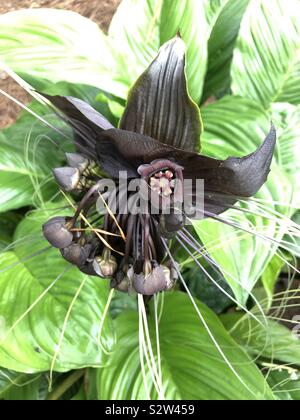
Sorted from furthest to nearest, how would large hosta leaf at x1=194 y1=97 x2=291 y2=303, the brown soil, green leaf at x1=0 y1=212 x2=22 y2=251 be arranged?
the brown soil < green leaf at x1=0 y1=212 x2=22 y2=251 < large hosta leaf at x1=194 y1=97 x2=291 y2=303

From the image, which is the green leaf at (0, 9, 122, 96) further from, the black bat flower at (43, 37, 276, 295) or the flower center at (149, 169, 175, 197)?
the flower center at (149, 169, 175, 197)

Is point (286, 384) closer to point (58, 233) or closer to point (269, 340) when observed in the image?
point (269, 340)

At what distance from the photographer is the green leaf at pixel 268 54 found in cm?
94

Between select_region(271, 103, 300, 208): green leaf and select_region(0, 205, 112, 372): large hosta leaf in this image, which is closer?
select_region(0, 205, 112, 372): large hosta leaf

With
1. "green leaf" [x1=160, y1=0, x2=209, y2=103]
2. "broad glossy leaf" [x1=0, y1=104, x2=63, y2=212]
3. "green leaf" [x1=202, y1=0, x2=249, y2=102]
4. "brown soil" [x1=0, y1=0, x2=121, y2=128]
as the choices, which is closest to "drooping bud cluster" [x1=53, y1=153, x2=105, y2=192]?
"broad glossy leaf" [x1=0, y1=104, x2=63, y2=212]

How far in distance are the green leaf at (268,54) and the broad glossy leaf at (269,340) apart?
0.46 meters

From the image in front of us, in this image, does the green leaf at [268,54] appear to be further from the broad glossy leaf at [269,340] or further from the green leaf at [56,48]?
the broad glossy leaf at [269,340]

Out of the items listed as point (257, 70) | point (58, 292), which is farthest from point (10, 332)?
point (257, 70)

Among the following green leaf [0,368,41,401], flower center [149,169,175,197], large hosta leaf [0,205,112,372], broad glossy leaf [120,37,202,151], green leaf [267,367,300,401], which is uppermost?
broad glossy leaf [120,37,202,151]

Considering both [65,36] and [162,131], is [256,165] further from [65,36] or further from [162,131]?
[65,36]

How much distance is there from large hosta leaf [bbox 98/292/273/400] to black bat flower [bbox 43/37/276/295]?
0.91 ft

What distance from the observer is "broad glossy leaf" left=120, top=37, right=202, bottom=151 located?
54cm

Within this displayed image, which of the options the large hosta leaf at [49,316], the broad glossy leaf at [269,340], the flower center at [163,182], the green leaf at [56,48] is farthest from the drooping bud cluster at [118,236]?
the broad glossy leaf at [269,340]

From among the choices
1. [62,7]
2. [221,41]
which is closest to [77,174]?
[221,41]
